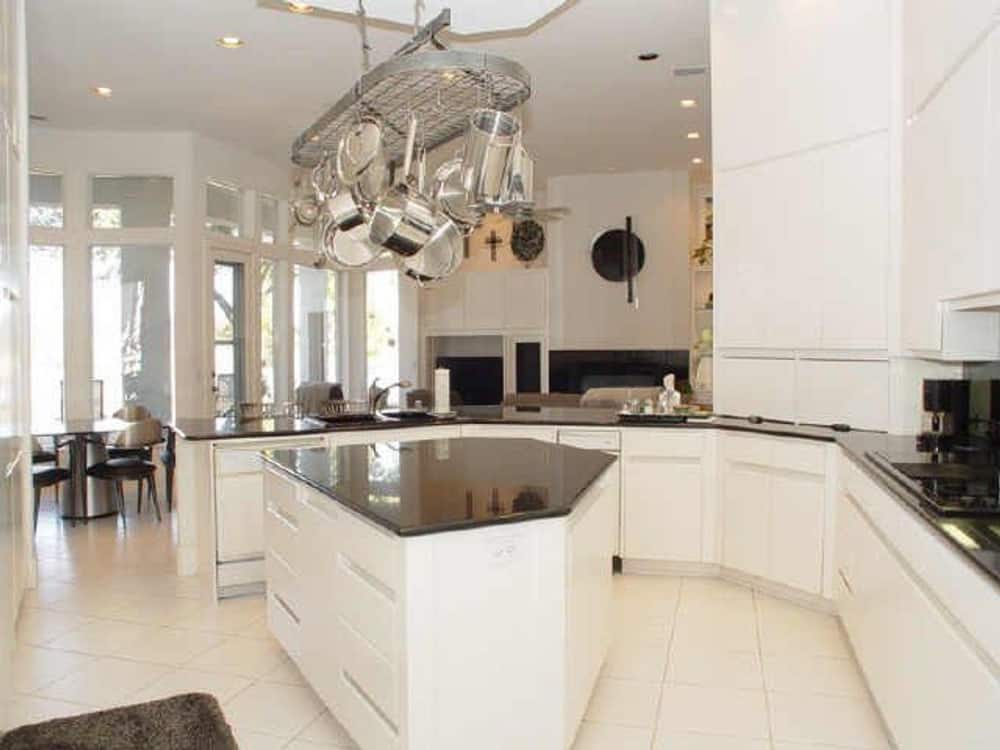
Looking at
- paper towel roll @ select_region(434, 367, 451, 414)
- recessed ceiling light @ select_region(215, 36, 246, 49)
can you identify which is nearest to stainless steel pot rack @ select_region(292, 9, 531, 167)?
paper towel roll @ select_region(434, 367, 451, 414)

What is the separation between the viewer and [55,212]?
24.1 ft

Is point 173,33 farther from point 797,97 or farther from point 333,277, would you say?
point 333,277

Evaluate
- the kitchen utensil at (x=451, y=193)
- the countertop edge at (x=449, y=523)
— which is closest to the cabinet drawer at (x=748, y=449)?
the countertop edge at (x=449, y=523)

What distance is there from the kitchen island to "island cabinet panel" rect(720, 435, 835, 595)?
5.12ft

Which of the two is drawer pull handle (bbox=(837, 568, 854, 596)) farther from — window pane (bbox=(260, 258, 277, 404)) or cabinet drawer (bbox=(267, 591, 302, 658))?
window pane (bbox=(260, 258, 277, 404))

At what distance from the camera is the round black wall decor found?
9234 mm

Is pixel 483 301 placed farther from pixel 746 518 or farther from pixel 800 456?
pixel 800 456

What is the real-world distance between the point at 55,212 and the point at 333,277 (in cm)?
339

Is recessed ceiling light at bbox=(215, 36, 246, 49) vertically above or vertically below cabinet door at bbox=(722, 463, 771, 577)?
above

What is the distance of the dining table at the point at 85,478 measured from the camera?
19.4 feet

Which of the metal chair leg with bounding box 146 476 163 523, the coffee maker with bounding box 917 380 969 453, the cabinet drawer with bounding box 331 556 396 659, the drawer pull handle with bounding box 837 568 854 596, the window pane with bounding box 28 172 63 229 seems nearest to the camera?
the cabinet drawer with bounding box 331 556 396 659

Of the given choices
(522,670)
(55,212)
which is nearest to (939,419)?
(522,670)

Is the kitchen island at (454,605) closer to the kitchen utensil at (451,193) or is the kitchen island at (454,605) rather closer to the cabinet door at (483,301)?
the kitchen utensil at (451,193)

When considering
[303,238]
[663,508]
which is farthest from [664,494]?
[303,238]
